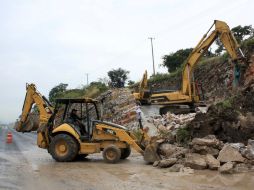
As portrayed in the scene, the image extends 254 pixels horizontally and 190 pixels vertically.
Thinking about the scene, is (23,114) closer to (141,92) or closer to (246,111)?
(246,111)

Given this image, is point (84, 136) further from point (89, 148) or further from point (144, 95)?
point (144, 95)

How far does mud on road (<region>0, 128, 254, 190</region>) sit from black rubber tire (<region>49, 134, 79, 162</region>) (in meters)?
0.53

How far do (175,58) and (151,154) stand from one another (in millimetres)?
47980

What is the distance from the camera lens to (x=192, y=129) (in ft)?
49.3

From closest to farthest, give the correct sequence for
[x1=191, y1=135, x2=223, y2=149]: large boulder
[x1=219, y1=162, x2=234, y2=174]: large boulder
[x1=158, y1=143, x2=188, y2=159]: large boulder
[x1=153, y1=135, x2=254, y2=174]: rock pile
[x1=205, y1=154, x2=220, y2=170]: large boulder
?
[x1=219, y1=162, x2=234, y2=174]: large boulder → [x1=153, y1=135, x2=254, y2=174]: rock pile → [x1=205, y1=154, x2=220, y2=170]: large boulder → [x1=191, y1=135, x2=223, y2=149]: large boulder → [x1=158, y1=143, x2=188, y2=159]: large boulder

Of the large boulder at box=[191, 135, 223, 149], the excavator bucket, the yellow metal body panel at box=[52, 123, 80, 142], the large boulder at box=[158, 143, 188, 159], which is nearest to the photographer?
the large boulder at box=[191, 135, 223, 149]

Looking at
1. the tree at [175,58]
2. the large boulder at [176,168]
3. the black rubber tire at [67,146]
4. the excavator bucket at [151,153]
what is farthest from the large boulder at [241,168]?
the tree at [175,58]

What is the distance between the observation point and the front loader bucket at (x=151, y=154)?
13.7 meters

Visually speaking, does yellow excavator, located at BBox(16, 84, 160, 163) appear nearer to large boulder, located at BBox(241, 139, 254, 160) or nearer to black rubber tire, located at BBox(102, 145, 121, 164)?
black rubber tire, located at BBox(102, 145, 121, 164)

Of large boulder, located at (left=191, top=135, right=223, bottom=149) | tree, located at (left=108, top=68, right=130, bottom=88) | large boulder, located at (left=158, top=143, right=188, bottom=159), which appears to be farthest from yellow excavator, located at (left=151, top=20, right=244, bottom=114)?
tree, located at (left=108, top=68, right=130, bottom=88)

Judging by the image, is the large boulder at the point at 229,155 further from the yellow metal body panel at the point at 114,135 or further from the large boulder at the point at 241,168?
the yellow metal body panel at the point at 114,135

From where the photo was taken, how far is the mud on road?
9805 millimetres

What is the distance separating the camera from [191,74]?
86.1 feet

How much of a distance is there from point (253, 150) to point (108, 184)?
14.2 feet
